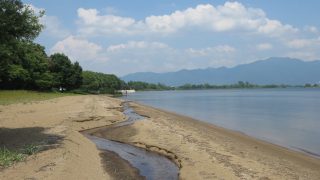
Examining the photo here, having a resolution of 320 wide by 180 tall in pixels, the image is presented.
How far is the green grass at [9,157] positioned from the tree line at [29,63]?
192 inches

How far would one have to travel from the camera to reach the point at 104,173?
1636 centimetres

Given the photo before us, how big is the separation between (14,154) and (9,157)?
70 centimetres

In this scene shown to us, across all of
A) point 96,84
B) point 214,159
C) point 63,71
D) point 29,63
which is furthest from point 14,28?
point 96,84

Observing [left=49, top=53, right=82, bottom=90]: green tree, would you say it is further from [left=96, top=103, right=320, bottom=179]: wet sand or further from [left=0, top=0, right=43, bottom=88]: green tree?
[left=0, top=0, right=43, bottom=88]: green tree

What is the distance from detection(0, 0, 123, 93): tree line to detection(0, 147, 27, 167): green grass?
4879 millimetres

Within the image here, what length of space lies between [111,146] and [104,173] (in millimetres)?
8290

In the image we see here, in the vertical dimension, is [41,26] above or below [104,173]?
above

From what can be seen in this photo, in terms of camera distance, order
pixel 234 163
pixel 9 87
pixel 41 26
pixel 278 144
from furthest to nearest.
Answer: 1. pixel 9 87
2. pixel 278 144
3. pixel 41 26
4. pixel 234 163

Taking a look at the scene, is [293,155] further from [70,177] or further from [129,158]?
[70,177]

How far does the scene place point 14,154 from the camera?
59.1 ft

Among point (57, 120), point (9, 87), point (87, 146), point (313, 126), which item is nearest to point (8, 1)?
point (87, 146)

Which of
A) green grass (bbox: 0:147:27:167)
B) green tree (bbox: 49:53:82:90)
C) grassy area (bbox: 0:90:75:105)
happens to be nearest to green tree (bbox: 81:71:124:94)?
green tree (bbox: 49:53:82:90)

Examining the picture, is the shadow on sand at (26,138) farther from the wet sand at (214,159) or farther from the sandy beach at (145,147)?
the wet sand at (214,159)

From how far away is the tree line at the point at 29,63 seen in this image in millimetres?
20578
